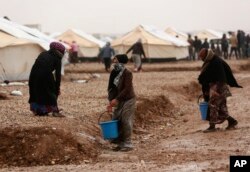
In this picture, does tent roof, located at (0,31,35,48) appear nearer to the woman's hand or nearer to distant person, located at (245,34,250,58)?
the woman's hand

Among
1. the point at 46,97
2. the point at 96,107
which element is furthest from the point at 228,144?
the point at 96,107

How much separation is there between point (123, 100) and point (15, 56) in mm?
11017

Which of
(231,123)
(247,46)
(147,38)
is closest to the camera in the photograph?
(231,123)

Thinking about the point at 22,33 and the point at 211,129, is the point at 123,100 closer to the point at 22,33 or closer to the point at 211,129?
the point at 211,129

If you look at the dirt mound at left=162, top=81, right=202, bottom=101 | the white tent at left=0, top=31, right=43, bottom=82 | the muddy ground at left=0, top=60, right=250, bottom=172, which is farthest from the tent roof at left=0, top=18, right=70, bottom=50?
the muddy ground at left=0, top=60, right=250, bottom=172

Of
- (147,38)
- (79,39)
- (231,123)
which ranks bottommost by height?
(231,123)

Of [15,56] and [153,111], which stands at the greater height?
[15,56]

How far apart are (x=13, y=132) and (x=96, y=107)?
152 inches

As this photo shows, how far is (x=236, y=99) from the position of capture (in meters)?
15.8

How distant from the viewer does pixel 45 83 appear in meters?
10.4

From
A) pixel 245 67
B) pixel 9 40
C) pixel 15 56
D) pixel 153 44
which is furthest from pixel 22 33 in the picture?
pixel 153 44

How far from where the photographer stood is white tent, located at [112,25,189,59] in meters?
32.9

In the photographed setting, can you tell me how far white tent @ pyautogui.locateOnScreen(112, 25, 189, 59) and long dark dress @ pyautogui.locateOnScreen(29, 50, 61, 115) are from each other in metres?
22.3

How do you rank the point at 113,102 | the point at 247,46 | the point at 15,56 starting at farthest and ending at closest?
the point at 247,46 < the point at 15,56 < the point at 113,102
